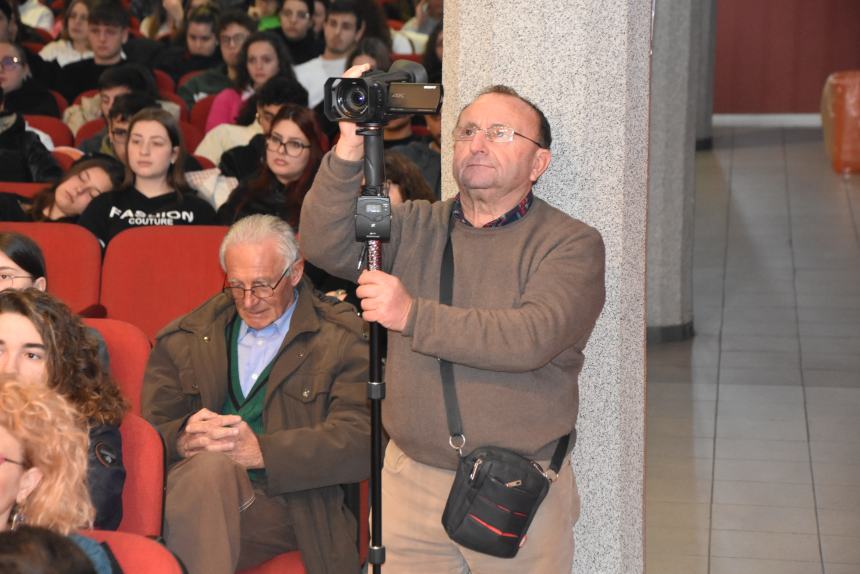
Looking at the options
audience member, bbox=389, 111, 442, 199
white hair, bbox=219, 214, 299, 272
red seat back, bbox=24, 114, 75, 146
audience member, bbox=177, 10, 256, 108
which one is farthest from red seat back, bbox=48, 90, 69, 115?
white hair, bbox=219, 214, 299, 272

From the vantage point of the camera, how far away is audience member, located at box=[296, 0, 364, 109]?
25.2ft

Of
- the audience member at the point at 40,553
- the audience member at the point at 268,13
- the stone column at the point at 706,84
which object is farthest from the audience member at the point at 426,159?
the stone column at the point at 706,84

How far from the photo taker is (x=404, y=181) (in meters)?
4.32

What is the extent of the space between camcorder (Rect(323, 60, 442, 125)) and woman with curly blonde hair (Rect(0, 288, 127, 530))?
2.64 feet

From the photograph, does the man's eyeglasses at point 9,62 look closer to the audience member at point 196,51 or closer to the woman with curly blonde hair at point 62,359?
the audience member at point 196,51

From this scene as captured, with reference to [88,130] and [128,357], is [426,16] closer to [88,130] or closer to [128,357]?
[88,130]

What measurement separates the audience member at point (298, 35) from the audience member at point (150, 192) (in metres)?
3.61

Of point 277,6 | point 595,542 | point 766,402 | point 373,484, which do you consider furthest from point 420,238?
point 277,6

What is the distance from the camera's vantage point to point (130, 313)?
4371mm

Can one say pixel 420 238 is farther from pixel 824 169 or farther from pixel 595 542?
pixel 824 169

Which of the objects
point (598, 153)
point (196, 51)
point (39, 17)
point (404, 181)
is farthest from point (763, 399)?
point (39, 17)

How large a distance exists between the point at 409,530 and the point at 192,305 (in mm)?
1914

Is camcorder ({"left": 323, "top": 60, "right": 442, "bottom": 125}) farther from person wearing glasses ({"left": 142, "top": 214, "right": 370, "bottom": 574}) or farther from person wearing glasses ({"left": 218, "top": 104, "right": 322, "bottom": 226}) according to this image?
person wearing glasses ({"left": 218, "top": 104, "right": 322, "bottom": 226})

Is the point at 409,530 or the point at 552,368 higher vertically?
the point at 552,368
